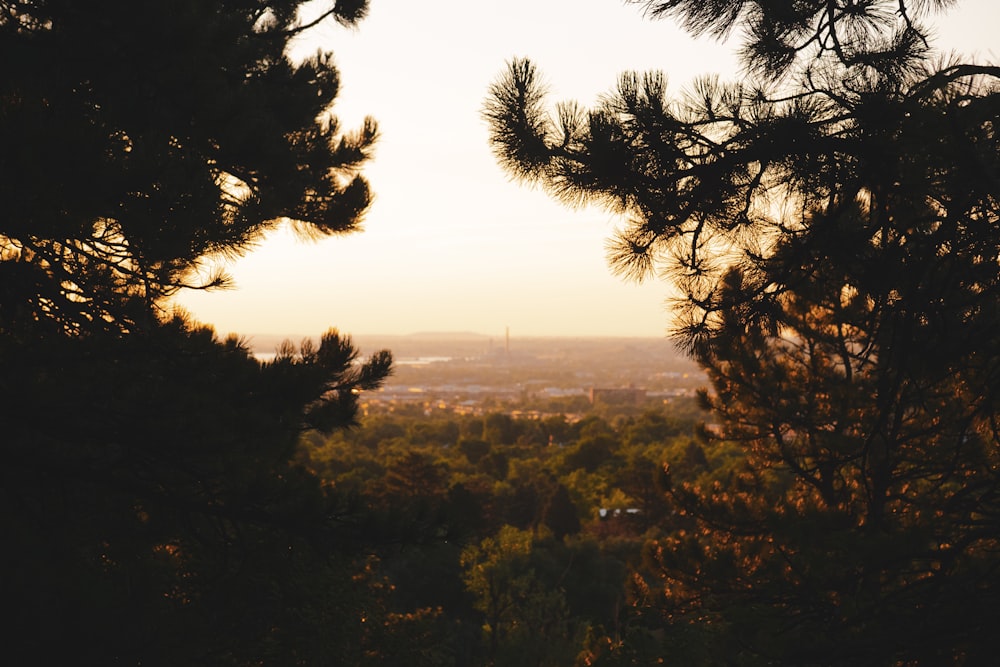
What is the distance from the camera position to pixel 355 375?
233 inches

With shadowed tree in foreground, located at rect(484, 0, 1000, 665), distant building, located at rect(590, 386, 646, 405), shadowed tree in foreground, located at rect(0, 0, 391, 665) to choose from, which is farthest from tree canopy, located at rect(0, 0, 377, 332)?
distant building, located at rect(590, 386, 646, 405)

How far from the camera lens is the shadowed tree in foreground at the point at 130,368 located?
2.48 meters

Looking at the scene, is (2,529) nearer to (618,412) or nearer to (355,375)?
(355,375)

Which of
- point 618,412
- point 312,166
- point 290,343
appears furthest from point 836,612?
point 618,412

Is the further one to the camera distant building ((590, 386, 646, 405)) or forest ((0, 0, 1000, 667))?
distant building ((590, 386, 646, 405))

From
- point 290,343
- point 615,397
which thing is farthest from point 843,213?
Answer: point 615,397

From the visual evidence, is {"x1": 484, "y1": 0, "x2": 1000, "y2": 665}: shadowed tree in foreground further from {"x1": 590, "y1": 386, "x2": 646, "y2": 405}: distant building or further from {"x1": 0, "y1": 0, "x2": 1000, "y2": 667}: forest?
{"x1": 590, "y1": 386, "x2": 646, "y2": 405}: distant building

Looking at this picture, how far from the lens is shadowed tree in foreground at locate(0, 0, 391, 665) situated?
2.48 meters

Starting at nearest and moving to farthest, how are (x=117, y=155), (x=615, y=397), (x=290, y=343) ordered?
(x=117, y=155) → (x=290, y=343) → (x=615, y=397)

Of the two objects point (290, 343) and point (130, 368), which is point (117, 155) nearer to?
point (130, 368)

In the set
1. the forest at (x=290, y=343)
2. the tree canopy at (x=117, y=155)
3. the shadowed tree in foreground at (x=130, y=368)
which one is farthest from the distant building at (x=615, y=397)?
the tree canopy at (x=117, y=155)

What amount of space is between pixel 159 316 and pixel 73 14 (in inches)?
62.1

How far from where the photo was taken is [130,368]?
3.23m

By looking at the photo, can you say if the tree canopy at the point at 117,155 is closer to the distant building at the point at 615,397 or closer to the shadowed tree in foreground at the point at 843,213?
the shadowed tree in foreground at the point at 843,213
